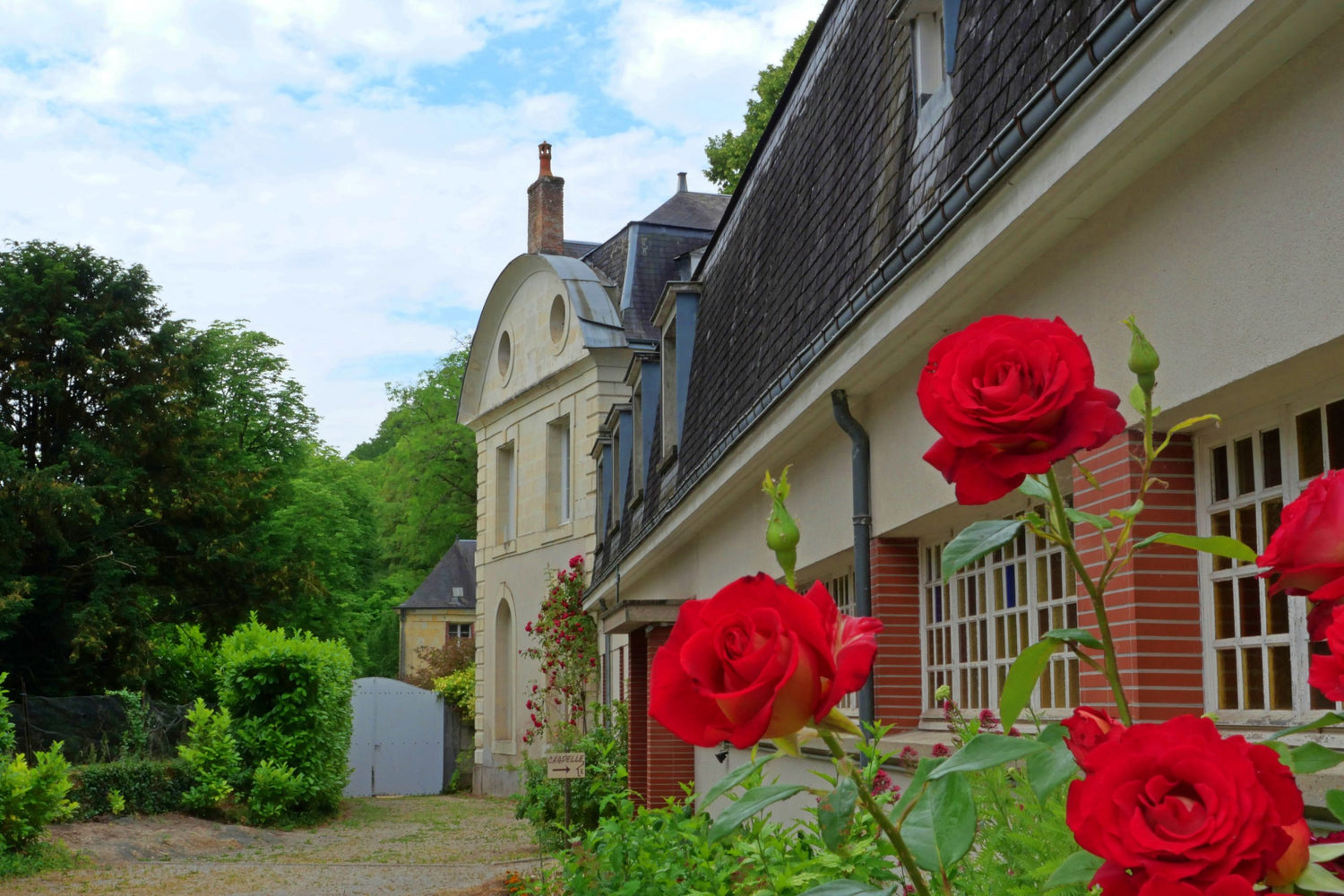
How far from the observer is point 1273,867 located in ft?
3.09

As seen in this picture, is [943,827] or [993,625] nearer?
[943,827]

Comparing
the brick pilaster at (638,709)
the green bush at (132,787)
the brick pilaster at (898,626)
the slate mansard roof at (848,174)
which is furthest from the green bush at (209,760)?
the brick pilaster at (898,626)

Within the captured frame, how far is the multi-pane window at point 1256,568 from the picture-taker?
383 cm

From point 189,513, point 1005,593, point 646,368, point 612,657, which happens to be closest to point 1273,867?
point 1005,593

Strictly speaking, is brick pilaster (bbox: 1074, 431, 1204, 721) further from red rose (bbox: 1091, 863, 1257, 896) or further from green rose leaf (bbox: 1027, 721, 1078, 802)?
red rose (bbox: 1091, 863, 1257, 896)

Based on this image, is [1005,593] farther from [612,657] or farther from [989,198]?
[612,657]

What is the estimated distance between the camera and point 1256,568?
374 cm

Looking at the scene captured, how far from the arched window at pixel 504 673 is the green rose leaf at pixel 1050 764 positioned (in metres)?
26.6

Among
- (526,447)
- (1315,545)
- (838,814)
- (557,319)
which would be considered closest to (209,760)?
(526,447)

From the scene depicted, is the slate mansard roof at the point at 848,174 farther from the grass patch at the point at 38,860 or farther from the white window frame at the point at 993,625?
the grass patch at the point at 38,860

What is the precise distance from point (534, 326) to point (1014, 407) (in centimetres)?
2579

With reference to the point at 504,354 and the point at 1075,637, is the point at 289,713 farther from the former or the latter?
the point at 1075,637

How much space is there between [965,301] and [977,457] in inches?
176

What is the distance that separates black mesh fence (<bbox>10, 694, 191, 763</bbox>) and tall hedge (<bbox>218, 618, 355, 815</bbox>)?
4.59 feet
